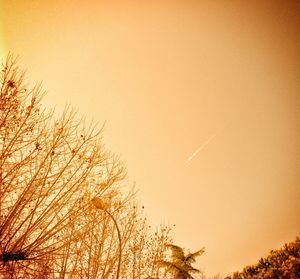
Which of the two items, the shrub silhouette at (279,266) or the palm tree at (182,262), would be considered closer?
the shrub silhouette at (279,266)

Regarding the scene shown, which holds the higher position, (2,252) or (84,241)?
(84,241)

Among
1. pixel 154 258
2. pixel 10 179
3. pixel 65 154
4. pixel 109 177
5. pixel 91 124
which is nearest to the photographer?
pixel 10 179

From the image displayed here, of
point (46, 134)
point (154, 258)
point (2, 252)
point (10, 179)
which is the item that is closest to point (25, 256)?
point (2, 252)

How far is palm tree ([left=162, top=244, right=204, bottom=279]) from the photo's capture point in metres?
14.8

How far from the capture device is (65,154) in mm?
7031

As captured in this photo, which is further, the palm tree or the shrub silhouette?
the palm tree

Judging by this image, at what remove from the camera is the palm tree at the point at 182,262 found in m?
14.8

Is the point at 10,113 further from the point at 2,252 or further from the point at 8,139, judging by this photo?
the point at 2,252

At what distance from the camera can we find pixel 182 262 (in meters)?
15.4

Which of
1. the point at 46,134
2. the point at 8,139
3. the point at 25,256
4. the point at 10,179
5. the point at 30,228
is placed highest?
the point at 46,134

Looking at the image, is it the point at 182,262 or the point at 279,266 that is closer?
the point at 279,266

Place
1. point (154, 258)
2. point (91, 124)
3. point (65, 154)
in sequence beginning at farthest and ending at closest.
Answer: point (154, 258)
point (91, 124)
point (65, 154)

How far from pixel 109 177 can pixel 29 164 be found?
2643mm

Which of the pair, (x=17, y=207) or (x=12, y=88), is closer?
(x=17, y=207)
